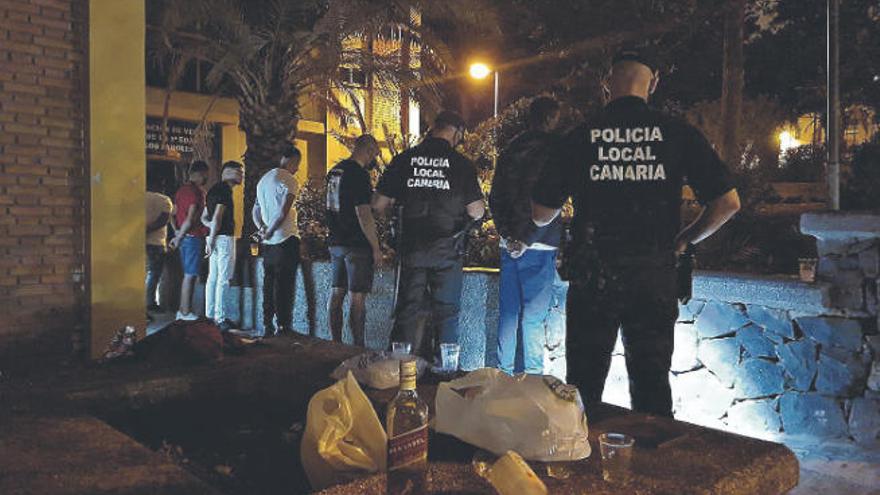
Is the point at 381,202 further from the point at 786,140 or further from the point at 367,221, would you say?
the point at 786,140

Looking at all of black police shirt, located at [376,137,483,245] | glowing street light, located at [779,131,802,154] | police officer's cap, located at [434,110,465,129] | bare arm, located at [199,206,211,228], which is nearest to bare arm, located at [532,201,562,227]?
black police shirt, located at [376,137,483,245]

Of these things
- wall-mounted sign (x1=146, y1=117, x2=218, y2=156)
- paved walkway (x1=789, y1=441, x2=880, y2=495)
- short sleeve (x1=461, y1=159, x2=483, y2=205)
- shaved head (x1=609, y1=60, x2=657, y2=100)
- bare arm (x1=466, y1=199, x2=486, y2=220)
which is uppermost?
wall-mounted sign (x1=146, y1=117, x2=218, y2=156)

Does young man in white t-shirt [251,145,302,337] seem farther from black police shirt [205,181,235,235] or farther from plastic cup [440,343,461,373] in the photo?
plastic cup [440,343,461,373]

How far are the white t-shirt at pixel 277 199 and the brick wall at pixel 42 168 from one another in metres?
1.75

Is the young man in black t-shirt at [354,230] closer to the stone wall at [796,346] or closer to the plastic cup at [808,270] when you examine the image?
the stone wall at [796,346]

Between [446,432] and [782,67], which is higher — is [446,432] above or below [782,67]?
below

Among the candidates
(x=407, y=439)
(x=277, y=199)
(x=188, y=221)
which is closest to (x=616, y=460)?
(x=407, y=439)

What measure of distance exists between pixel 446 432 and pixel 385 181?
11.2 ft

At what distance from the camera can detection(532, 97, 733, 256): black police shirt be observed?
3508mm

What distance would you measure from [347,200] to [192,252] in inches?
128

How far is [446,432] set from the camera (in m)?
2.54

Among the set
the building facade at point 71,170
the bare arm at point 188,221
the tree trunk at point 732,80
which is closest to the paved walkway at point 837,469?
the building facade at point 71,170

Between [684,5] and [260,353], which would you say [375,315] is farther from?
[684,5]

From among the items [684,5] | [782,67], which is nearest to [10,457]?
[684,5]
